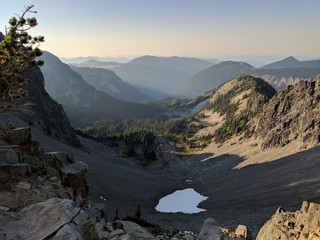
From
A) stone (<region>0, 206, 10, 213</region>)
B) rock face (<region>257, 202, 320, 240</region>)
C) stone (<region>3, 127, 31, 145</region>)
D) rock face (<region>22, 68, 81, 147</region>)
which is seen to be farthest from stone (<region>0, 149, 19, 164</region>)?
rock face (<region>22, 68, 81, 147</region>)

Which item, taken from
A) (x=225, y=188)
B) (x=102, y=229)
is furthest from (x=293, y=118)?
(x=102, y=229)

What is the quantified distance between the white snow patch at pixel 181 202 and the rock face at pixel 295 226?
40.0 m

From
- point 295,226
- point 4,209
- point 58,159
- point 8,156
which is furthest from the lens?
point 58,159

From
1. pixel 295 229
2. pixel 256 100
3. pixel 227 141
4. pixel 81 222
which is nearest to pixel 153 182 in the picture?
pixel 227 141

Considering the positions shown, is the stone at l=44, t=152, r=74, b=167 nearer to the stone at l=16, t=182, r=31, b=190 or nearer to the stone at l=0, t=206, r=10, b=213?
the stone at l=16, t=182, r=31, b=190

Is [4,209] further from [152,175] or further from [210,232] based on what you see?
[152,175]

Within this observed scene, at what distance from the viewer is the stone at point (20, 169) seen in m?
23.6

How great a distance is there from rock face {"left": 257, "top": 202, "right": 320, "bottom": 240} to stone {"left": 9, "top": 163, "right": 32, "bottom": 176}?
65.2ft

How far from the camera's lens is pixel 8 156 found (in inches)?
985

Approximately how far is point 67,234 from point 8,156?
13.3 metres

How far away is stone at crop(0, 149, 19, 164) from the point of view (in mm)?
24516

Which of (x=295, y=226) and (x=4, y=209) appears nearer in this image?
(x=4, y=209)

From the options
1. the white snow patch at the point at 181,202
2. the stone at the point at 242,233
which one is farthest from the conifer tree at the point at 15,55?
the white snow patch at the point at 181,202

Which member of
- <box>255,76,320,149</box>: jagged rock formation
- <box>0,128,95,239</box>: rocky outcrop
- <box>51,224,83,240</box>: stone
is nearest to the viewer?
<box>51,224,83,240</box>: stone
